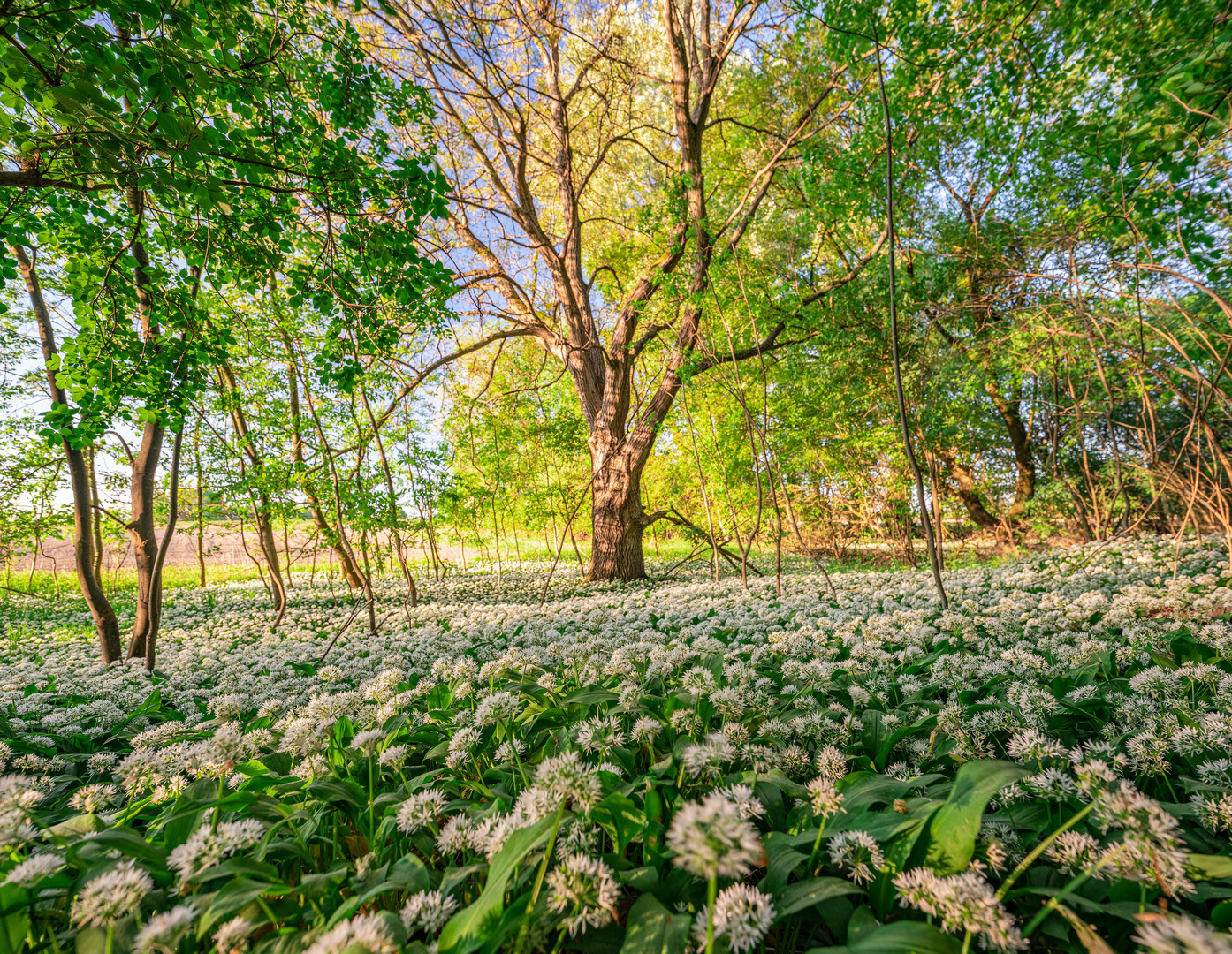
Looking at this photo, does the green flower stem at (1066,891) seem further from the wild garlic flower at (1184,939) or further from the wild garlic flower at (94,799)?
the wild garlic flower at (94,799)

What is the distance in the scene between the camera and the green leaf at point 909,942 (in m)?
0.68

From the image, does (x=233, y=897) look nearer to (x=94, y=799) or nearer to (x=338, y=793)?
(x=338, y=793)

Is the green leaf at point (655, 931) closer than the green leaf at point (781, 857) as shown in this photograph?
Yes

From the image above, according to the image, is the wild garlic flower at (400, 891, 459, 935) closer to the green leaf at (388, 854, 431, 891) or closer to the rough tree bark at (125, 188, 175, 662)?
the green leaf at (388, 854, 431, 891)

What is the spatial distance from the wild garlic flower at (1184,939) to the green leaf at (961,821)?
0.22 metres

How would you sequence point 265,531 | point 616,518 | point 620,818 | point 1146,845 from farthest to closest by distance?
1. point 616,518
2. point 265,531
3. point 620,818
4. point 1146,845

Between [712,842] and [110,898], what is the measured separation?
1033 mm

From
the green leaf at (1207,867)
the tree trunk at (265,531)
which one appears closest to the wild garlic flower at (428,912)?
the green leaf at (1207,867)

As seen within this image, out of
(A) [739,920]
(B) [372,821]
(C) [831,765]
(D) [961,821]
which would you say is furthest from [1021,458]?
(B) [372,821]

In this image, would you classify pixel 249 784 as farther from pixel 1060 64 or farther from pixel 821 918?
pixel 1060 64

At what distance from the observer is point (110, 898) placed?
0.80 meters

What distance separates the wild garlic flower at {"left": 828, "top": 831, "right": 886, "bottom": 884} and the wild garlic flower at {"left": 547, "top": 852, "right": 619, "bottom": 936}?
446 millimetres

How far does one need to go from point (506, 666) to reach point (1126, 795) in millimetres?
1946

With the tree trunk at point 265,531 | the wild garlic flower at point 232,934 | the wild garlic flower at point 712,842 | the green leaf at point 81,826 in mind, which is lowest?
the green leaf at point 81,826
